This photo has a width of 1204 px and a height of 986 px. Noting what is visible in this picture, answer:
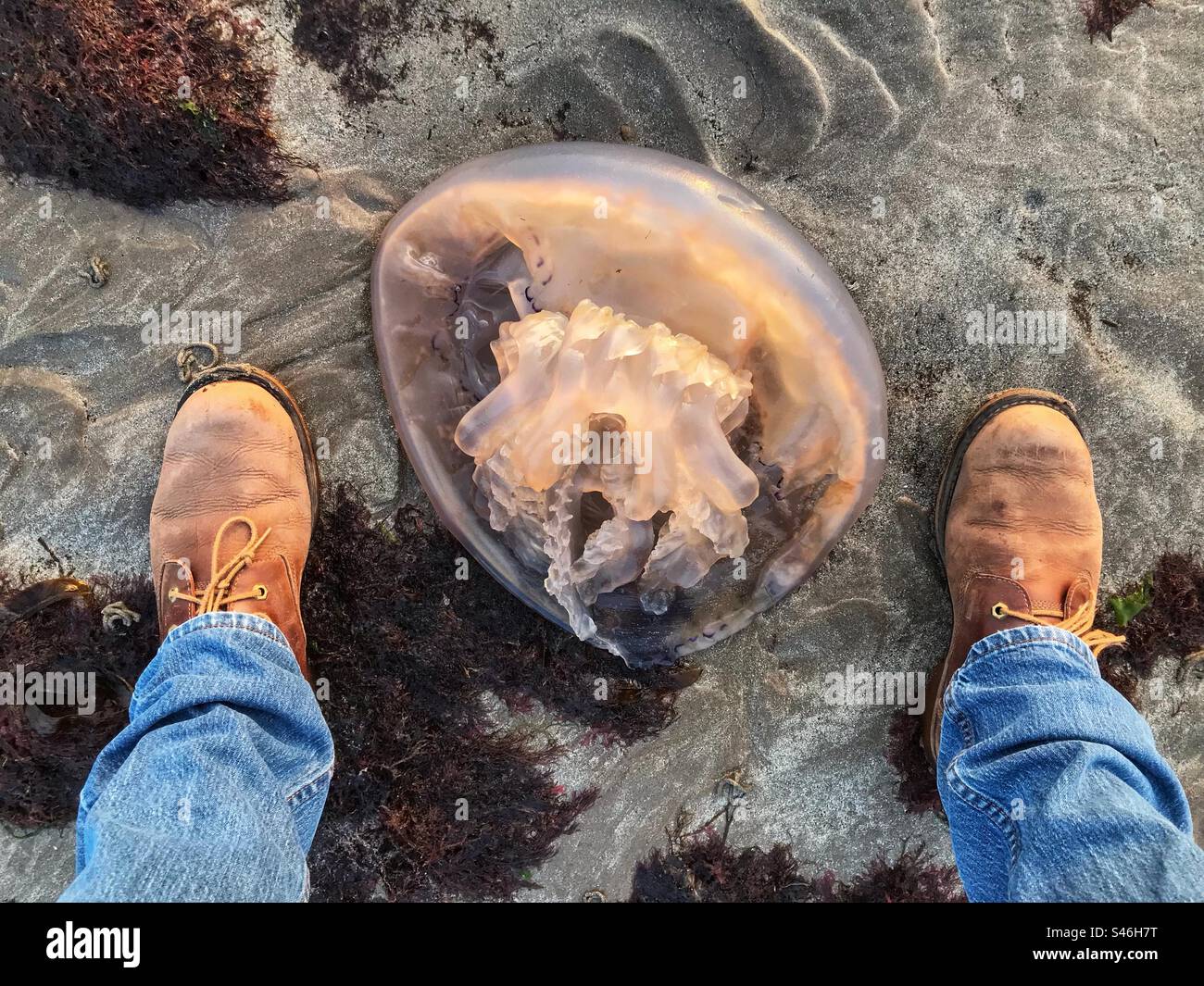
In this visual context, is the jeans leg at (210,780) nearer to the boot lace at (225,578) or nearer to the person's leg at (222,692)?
the person's leg at (222,692)

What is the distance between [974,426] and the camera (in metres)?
2.97

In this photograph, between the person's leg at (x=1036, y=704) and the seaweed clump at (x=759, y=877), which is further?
the seaweed clump at (x=759, y=877)

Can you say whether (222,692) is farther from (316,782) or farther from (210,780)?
(316,782)

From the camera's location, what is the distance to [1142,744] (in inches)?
94.5

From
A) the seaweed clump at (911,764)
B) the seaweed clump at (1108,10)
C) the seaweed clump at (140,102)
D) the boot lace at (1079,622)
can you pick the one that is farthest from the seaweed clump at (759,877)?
the seaweed clump at (1108,10)

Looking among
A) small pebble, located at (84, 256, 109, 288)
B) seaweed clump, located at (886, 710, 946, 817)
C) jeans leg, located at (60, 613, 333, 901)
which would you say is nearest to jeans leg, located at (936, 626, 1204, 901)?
seaweed clump, located at (886, 710, 946, 817)

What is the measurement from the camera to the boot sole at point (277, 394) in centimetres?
299


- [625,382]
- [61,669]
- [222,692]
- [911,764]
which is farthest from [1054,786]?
[61,669]

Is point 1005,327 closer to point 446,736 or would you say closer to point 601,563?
point 601,563

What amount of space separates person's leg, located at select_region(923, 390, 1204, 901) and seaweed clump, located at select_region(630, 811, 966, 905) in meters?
0.58

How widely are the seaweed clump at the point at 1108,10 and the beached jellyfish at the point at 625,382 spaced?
130 cm

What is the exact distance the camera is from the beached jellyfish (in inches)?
98.2

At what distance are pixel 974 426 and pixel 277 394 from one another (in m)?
2.49

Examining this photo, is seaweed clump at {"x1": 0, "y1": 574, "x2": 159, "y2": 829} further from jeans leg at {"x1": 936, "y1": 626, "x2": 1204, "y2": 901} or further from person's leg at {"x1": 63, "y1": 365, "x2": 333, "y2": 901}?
jeans leg at {"x1": 936, "y1": 626, "x2": 1204, "y2": 901}
